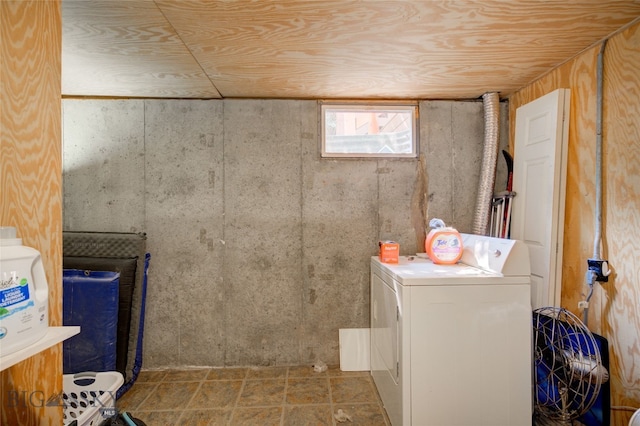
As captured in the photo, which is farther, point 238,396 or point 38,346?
point 238,396

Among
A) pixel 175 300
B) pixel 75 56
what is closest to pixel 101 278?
pixel 175 300

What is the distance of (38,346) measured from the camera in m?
0.98

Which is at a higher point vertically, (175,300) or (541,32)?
(541,32)

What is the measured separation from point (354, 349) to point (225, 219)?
1505mm

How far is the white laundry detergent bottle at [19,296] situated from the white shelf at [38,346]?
16 mm

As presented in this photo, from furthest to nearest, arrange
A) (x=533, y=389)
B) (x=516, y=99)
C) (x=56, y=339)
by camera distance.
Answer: (x=516, y=99) < (x=533, y=389) < (x=56, y=339)

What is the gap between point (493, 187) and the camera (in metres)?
2.71

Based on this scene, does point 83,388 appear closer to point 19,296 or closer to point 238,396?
point 238,396

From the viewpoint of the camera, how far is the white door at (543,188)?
215 centimetres

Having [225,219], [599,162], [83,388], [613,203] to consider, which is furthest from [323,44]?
[83,388]

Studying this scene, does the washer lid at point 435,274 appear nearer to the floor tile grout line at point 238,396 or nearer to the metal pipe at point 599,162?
the metal pipe at point 599,162

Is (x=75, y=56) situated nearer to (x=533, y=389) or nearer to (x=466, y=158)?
(x=466, y=158)

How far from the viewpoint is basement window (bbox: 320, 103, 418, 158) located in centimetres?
282

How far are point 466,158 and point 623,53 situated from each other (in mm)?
1180
